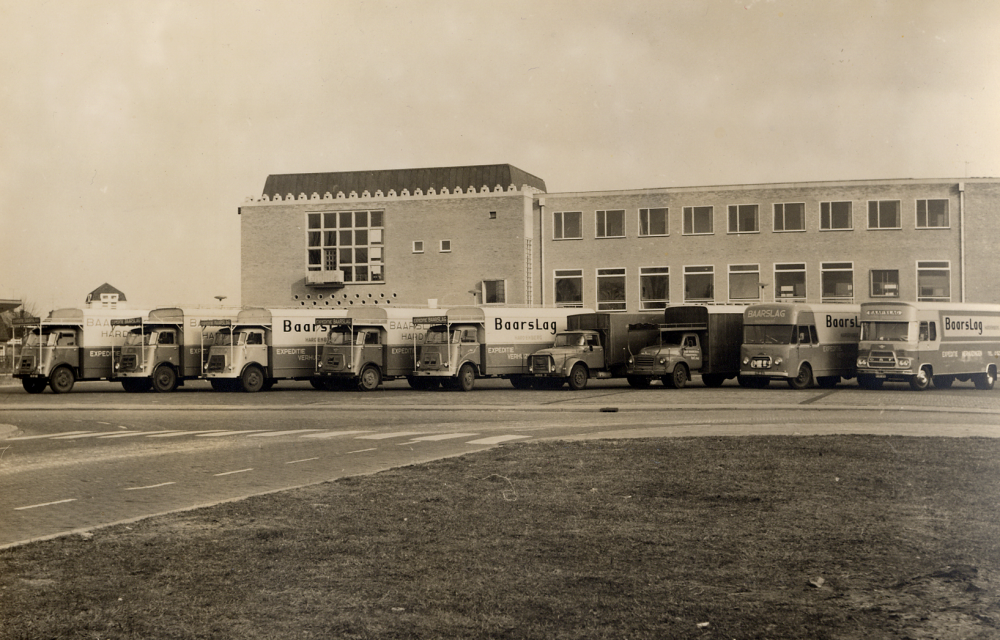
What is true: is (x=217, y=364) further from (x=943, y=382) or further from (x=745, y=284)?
(x=745, y=284)

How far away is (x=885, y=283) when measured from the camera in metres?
48.4

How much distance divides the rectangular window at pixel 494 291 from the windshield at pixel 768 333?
21906 millimetres

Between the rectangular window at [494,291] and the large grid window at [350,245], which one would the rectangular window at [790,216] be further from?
the large grid window at [350,245]

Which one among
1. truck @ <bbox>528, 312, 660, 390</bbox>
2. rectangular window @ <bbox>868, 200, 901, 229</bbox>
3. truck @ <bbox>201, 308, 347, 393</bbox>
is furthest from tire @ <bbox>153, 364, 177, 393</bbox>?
rectangular window @ <bbox>868, 200, 901, 229</bbox>

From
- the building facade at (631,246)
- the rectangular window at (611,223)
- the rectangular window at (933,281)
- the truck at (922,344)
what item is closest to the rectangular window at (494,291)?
the building facade at (631,246)

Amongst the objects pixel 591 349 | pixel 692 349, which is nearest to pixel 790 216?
pixel 692 349

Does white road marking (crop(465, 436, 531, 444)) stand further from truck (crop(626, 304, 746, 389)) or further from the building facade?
the building facade

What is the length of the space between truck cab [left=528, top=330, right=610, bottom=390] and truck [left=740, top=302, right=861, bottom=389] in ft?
16.7

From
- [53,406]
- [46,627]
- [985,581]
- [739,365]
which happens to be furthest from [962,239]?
[46,627]

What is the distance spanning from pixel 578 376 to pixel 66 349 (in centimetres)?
1812

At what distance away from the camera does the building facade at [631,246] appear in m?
48.0

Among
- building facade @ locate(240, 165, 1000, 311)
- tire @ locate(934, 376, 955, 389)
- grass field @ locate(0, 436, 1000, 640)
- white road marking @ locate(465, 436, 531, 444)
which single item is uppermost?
building facade @ locate(240, 165, 1000, 311)

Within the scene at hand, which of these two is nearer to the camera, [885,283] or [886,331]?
[886,331]

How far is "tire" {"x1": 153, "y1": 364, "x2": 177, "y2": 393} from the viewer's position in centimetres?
3300
